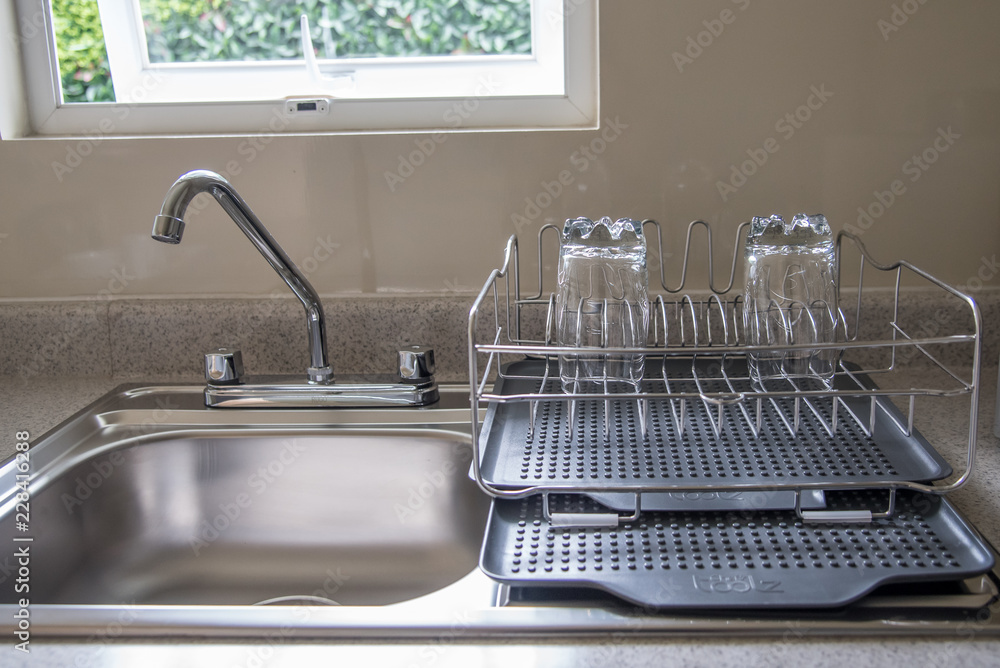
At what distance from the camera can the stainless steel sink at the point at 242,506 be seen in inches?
38.0

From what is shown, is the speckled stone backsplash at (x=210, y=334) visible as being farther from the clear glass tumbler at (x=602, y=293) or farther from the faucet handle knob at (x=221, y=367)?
the clear glass tumbler at (x=602, y=293)

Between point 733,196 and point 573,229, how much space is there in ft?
1.09

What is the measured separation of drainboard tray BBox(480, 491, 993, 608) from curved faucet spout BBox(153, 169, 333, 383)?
1.51 feet

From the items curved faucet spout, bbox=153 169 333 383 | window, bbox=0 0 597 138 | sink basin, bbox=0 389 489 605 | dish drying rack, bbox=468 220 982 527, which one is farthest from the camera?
window, bbox=0 0 597 138

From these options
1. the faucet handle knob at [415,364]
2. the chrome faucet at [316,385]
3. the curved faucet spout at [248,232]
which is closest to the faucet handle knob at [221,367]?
the chrome faucet at [316,385]

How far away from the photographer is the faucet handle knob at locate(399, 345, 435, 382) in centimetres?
109

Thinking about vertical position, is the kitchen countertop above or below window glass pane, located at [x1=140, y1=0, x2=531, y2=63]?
below

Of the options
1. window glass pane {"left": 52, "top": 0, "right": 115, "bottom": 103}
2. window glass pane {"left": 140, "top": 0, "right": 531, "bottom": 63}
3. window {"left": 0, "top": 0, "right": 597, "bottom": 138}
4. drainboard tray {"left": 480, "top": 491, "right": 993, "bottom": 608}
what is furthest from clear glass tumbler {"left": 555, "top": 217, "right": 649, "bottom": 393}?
window glass pane {"left": 52, "top": 0, "right": 115, "bottom": 103}

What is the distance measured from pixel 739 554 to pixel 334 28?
1041 millimetres

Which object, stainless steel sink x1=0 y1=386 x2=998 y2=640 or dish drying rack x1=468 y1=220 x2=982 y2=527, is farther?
stainless steel sink x1=0 y1=386 x2=998 y2=640

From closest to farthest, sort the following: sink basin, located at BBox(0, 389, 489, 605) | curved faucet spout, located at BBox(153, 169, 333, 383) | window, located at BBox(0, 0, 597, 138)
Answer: curved faucet spout, located at BBox(153, 169, 333, 383)
sink basin, located at BBox(0, 389, 489, 605)
window, located at BBox(0, 0, 597, 138)

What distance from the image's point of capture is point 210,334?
47.1 inches

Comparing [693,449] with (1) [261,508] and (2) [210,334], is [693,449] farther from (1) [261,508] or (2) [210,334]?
(2) [210,334]

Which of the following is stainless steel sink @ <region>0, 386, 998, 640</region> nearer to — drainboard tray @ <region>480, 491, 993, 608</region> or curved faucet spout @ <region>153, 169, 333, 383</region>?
curved faucet spout @ <region>153, 169, 333, 383</region>
